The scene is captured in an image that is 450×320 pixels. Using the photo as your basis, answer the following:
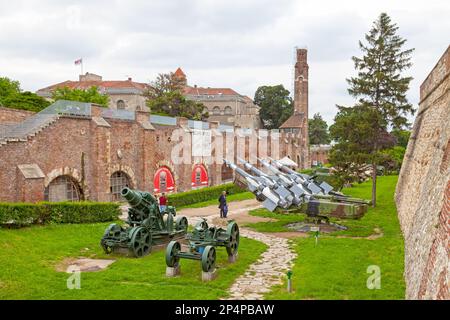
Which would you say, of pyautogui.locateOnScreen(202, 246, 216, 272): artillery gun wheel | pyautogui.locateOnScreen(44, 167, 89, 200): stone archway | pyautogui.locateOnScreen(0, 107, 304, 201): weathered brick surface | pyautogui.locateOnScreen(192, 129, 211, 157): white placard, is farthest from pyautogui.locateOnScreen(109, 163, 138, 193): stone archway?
pyautogui.locateOnScreen(202, 246, 216, 272): artillery gun wheel

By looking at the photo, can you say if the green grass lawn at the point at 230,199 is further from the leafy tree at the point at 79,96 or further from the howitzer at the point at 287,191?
the leafy tree at the point at 79,96

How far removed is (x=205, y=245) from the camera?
449 inches

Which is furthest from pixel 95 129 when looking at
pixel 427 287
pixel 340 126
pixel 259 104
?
pixel 259 104

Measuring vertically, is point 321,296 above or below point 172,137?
below

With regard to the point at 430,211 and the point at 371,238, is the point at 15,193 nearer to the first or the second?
the point at 371,238

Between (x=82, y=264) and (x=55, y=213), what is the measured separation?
5.28 m

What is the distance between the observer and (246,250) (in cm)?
1395

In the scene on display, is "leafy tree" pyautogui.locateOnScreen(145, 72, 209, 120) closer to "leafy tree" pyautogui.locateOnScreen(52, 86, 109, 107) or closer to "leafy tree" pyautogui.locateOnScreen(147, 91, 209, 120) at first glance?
"leafy tree" pyautogui.locateOnScreen(147, 91, 209, 120)

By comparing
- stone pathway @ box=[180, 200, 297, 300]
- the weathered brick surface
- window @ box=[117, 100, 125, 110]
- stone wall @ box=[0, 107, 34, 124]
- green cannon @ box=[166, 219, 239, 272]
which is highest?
window @ box=[117, 100, 125, 110]

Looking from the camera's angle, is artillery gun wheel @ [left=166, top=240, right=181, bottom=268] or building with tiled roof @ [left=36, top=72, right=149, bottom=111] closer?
artillery gun wheel @ [left=166, top=240, right=181, bottom=268]

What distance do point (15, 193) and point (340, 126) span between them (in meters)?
16.5

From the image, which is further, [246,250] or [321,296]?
[246,250]

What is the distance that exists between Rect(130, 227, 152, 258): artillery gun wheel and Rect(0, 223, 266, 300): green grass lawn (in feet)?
0.79

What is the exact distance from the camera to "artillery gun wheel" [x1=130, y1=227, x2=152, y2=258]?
40.4 feet
